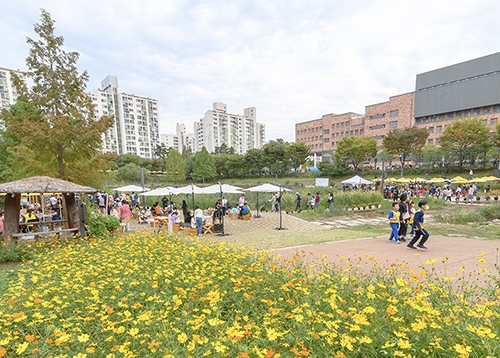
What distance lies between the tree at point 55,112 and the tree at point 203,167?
137 ft

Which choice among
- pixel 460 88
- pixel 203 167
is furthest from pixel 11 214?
pixel 460 88

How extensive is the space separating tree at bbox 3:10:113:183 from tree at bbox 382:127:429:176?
131 feet

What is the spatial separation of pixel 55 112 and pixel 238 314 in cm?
1117

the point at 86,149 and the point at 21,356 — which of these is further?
the point at 86,149

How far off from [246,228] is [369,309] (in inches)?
385

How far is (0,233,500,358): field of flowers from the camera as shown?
83.4 inches

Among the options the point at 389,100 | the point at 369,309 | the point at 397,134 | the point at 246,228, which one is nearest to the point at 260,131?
the point at 389,100

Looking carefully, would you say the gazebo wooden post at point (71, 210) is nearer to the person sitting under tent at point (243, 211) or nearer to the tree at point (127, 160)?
the person sitting under tent at point (243, 211)

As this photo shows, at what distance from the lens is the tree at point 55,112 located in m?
9.13

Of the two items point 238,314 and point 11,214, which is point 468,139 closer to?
point 238,314

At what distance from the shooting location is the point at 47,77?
31.4 feet

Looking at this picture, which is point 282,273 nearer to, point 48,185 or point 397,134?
point 48,185

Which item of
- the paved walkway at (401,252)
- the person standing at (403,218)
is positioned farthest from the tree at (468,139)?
the person standing at (403,218)

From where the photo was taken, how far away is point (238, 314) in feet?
10.5
